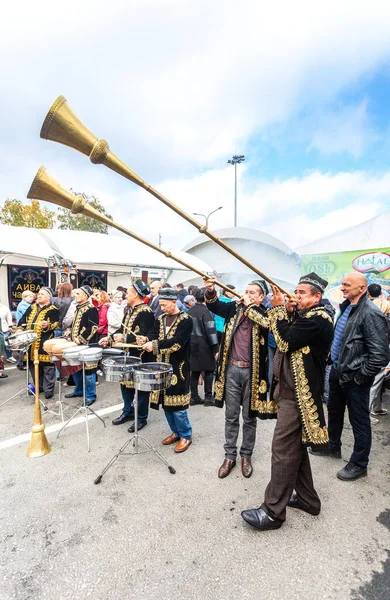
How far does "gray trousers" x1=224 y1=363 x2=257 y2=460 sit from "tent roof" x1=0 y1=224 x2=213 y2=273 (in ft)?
33.6

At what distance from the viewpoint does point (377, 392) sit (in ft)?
16.3

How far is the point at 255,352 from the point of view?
3.21m

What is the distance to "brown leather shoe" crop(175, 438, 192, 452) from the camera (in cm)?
370

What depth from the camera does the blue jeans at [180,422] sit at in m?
3.74

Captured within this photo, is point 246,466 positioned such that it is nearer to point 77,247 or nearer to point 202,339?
point 202,339

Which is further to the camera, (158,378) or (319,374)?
(158,378)

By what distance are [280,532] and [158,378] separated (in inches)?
65.8

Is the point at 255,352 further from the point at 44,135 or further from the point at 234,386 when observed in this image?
the point at 44,135

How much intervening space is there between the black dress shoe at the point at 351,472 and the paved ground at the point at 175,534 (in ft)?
0.27

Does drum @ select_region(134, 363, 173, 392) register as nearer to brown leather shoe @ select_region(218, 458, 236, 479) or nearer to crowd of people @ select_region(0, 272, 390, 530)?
crowd of people @ select_region(0, 272, 390, 530)

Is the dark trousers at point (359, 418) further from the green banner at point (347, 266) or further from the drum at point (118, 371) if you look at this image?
the green banner at point (347, 266)

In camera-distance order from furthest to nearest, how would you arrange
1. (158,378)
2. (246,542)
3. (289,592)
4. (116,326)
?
(116,326) < (158,378) < (246,542) < (289,592)

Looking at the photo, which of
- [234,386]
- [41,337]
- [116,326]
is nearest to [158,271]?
[116,326]

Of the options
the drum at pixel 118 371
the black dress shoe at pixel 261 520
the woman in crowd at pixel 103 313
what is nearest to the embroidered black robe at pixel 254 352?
the black dress shoe at pixel 261 520
